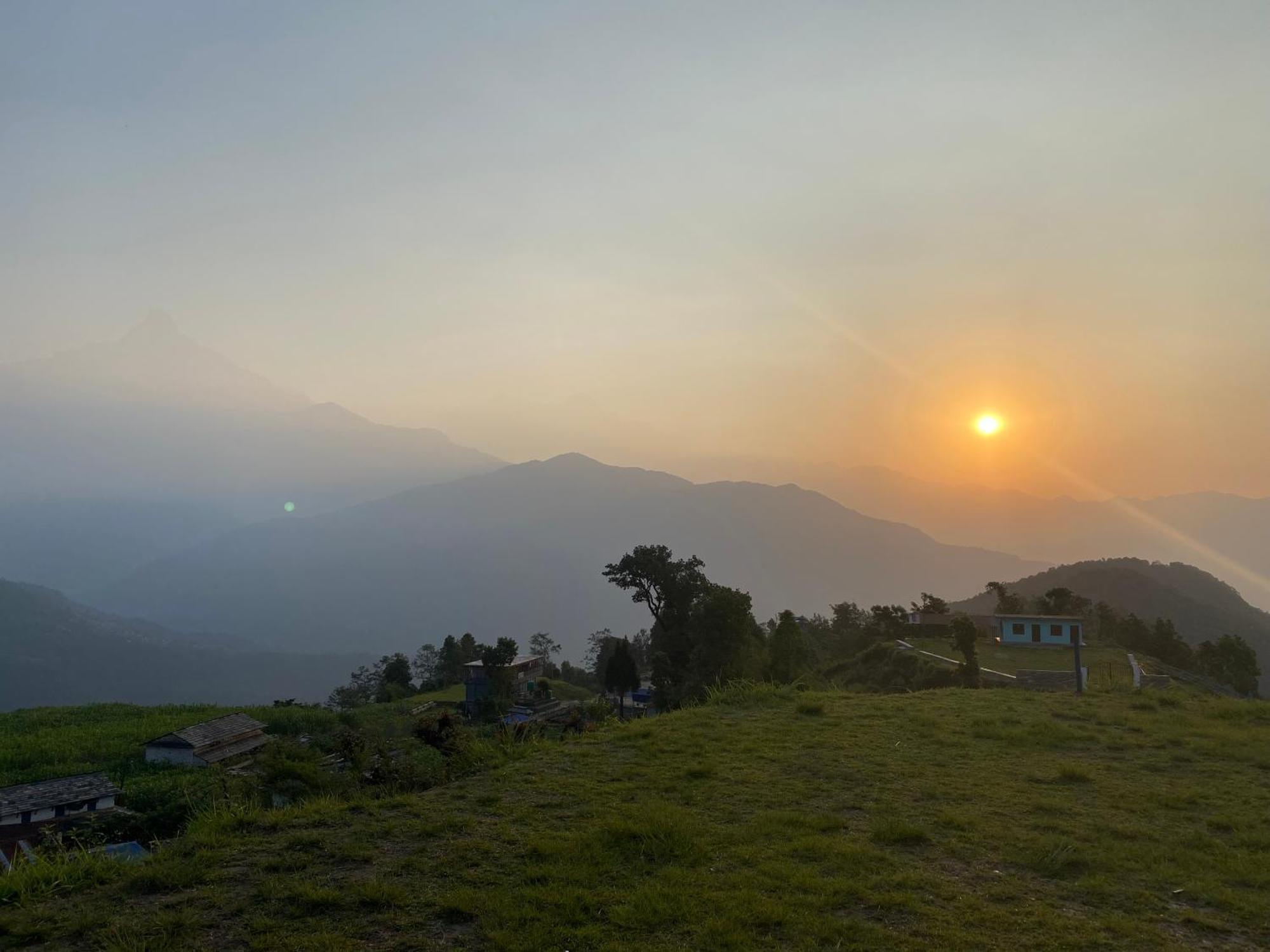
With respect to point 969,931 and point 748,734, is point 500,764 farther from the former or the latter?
point 969,931

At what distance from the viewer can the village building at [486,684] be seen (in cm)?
5831

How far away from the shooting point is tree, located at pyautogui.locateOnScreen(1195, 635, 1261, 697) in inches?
2082

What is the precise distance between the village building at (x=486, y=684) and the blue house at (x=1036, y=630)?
125ft

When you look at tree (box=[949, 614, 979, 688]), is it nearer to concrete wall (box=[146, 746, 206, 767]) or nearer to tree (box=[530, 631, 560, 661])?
concrete wall (box=[146, 746, 206, 767])

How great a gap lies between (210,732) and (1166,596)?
4970 inches

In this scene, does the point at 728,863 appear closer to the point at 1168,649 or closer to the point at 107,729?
the point at 107,729

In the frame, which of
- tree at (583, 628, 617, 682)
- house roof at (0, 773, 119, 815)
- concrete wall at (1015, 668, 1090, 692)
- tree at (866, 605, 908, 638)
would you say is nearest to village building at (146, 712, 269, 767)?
house roof at (0, 773, 119, 815)

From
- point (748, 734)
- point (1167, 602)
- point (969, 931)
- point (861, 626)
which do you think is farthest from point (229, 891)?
point (1167, 602)

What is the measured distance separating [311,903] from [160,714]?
1699 inches

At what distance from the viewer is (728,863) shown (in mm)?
7020

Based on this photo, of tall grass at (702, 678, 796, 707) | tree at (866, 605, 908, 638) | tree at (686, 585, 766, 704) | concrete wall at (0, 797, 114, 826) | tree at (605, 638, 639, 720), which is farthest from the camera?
tree at (866, 605, 908, 638)

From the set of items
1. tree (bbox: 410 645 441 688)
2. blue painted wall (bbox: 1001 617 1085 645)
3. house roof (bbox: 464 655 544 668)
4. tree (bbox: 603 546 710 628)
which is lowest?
tree (bbox: 410 645 441 688)

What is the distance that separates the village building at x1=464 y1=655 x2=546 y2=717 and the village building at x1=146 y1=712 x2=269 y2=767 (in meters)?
22.5

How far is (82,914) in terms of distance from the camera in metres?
5.94
